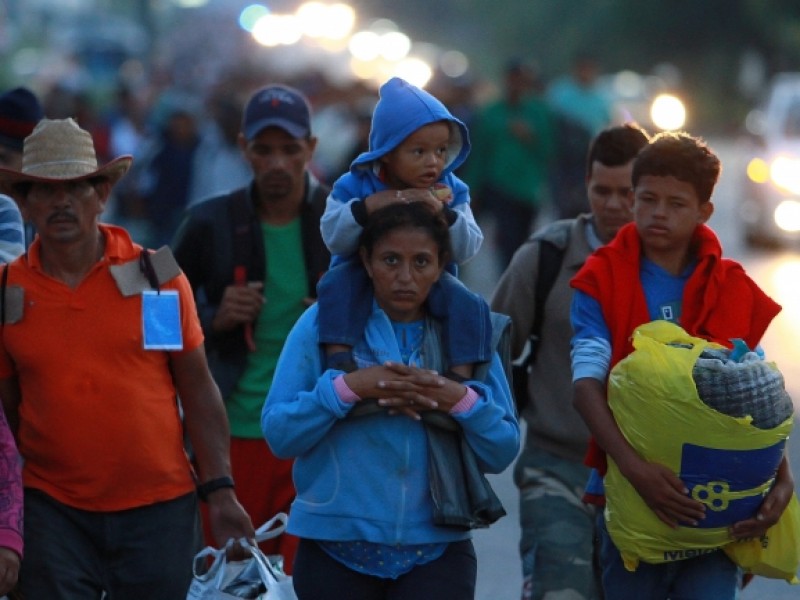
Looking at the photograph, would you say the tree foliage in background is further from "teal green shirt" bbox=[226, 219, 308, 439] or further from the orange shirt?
the orange shirt

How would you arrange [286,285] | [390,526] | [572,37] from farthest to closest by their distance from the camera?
[572,37] < [286,285] < [390,526]

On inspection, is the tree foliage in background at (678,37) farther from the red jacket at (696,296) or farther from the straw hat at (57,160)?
the straw hat at (57,160)

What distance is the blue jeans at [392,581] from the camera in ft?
14.2

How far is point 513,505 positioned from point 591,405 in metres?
4.70

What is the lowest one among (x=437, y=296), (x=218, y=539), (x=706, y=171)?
(x=218, y=539)

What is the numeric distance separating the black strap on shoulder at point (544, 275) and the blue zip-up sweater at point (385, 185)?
3.62ft

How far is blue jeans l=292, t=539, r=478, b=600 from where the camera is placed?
4328 mm

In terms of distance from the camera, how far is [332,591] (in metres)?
4.35

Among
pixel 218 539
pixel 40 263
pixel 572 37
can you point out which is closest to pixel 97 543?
pixel 218 539

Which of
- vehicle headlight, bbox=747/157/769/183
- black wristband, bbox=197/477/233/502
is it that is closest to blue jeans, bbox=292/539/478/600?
black wristband, bbox=197/477/233/502

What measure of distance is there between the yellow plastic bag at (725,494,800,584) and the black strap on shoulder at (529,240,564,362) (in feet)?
4.37

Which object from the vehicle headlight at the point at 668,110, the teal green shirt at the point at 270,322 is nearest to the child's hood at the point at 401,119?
the teal green shirt at the point at 270,322

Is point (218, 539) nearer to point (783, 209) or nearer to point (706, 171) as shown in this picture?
point (706, 171)

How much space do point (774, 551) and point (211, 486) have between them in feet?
5.27
